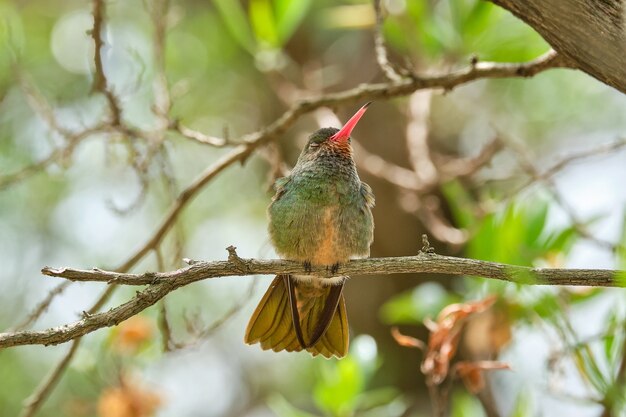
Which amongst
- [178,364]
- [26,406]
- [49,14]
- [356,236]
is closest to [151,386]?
[26,406]

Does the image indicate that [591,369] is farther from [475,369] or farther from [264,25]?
[264,25]

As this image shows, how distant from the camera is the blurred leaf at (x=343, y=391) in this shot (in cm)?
374

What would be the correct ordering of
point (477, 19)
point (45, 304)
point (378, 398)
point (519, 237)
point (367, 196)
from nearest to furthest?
point (45, 304), point (519, 237), point (367, 196), point (477, 19), point (378, 398)

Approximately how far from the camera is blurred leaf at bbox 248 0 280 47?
433 centimetres

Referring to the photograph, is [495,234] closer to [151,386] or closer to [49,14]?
[151,386]

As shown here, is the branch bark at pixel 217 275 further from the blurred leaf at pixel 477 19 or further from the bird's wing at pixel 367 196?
the blurred leaf at pixel 477 19

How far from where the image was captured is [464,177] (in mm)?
4848

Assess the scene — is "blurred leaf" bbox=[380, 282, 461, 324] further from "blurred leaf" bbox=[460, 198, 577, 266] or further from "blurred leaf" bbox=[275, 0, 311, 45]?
"blurred leaf" bbox=[275, 0, 311, 45]

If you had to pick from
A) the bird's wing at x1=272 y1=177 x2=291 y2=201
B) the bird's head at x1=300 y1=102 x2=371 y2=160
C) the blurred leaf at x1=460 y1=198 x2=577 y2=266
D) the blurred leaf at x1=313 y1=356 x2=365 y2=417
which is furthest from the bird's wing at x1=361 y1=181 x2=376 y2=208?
the blurred leaf at x1=313 y1=356 x2=365 y2=417

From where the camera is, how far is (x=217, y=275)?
98.7 inches

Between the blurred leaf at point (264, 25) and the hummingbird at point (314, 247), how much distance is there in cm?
92

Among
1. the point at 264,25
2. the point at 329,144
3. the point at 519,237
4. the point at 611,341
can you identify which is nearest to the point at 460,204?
the point at 519,237

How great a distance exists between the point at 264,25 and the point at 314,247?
1.63 metres

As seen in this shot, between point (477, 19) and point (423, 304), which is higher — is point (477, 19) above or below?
above
